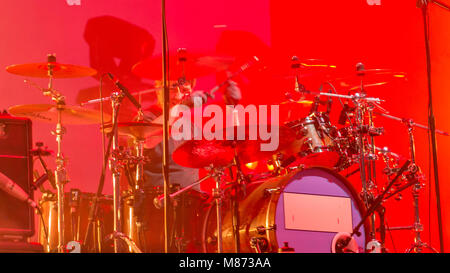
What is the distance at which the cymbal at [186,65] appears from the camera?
4.71 m

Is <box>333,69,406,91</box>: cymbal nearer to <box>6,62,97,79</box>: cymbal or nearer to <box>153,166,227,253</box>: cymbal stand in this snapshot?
<box>153,166,227,253</box>: cymbal stand

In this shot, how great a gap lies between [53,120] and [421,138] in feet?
11.1

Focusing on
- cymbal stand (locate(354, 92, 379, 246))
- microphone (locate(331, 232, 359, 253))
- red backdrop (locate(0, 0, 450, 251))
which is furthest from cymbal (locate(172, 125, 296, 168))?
red backdrop (locate(0, 0, 450, 251))

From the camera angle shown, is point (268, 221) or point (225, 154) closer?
point (268, 221)

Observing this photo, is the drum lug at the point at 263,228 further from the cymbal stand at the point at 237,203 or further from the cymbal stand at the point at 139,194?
the cymbal stand at the point at 139,194

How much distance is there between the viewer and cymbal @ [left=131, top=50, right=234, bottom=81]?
15.4ft

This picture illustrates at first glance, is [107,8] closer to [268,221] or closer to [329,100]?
[329,100]

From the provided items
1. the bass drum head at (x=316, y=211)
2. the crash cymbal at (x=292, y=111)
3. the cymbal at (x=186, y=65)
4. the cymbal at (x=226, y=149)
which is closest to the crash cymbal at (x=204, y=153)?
the cymbal at (x=226, y=149)

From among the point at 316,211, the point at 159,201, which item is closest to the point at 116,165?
the point at 159,201

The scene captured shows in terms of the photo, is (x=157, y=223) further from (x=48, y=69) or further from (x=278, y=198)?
(x=48, y=69)

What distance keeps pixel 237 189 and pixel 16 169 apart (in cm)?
151

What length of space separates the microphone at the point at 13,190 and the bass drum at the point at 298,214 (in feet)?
4.52
